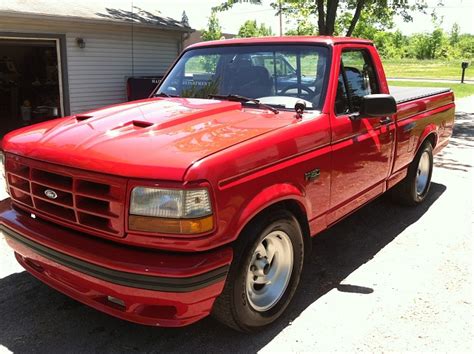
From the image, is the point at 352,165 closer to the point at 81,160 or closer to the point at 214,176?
the point at 214,176

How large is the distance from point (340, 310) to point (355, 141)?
1.30 m

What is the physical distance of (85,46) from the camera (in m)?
11.1

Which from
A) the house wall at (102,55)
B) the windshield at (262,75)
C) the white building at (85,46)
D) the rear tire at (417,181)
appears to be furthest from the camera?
the house wall at (102,55)

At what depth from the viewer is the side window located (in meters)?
3.79

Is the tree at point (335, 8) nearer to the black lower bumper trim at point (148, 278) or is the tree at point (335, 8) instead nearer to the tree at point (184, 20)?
the tree at point (184, 20)

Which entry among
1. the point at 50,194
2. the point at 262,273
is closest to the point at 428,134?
the point at 262,273

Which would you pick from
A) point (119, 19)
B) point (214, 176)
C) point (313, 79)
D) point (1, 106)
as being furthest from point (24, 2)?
point (214, 176)

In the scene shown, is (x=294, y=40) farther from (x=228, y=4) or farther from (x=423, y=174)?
(x=228, y=4)

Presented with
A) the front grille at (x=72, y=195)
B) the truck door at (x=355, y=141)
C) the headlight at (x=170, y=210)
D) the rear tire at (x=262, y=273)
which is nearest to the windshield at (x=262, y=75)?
the truck door at (x=355, y=141)

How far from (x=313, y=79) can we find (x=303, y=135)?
735 millimetres

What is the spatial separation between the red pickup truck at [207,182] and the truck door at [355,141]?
0.06 feet

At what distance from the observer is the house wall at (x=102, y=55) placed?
34.7 feet

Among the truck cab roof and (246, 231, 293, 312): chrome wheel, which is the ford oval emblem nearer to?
(246, 231, 293, 312): chrome wheel

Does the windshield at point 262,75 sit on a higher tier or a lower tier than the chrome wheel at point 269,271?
higher
